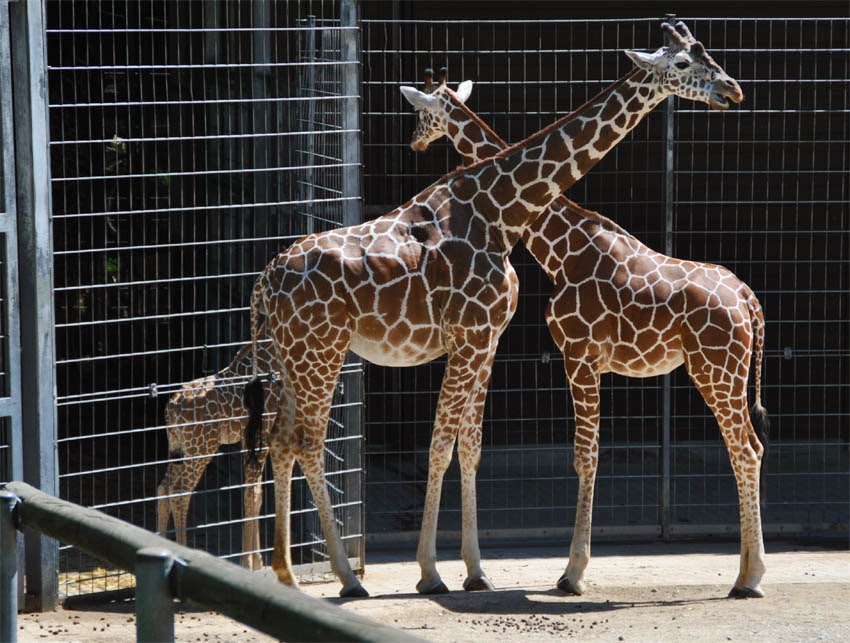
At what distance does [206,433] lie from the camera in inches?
279

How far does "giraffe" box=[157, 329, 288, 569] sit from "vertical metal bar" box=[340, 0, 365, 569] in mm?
487

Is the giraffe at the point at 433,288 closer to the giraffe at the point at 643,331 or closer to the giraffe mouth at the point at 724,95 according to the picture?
the giraffe mouth at the point at 724,95

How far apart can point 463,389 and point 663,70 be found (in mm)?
1921

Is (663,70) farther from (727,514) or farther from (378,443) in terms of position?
(378,443)

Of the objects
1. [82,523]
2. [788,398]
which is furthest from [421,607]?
[788,398]

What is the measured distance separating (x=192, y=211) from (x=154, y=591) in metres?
7.64

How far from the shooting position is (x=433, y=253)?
6.58 metres

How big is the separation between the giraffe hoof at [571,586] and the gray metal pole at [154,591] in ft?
14.0

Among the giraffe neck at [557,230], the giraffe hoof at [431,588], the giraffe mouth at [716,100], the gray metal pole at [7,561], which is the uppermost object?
the giraffe mouth at [716,100]

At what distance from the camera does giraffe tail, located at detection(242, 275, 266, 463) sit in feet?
21.4

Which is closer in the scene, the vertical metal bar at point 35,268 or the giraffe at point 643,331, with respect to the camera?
the vertical metal bar at point 35,268

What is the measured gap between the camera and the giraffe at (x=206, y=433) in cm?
698

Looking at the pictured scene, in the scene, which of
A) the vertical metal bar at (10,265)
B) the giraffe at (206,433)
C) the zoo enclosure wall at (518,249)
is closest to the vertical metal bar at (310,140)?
the giraffe at (206,433)

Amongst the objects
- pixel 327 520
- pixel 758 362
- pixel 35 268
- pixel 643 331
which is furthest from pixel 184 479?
pixel 758 362
